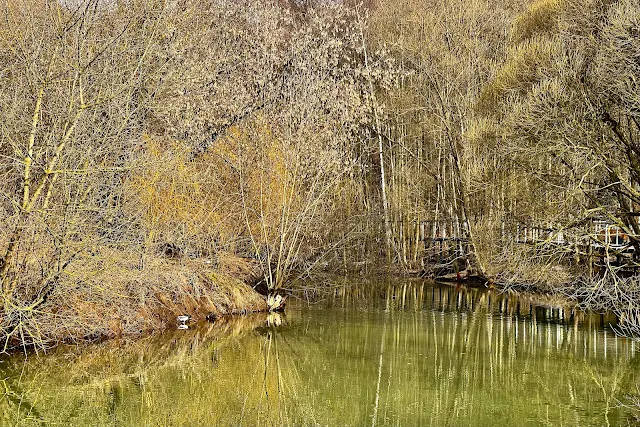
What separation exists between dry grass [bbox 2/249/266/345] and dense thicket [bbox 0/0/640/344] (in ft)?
0.35

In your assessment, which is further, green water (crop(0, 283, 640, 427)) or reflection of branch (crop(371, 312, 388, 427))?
green water (crop(0, 283, 640, 427))

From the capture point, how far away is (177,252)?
1562 cm

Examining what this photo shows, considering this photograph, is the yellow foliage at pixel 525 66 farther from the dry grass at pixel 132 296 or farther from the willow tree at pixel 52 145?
the willow tree at pixel 52 145

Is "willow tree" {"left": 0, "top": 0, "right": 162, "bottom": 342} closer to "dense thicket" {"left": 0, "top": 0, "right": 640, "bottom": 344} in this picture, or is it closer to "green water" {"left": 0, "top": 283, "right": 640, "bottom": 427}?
"dense thicket" {"left": 0, "top": 0, "right": 640, "bottom": 344}

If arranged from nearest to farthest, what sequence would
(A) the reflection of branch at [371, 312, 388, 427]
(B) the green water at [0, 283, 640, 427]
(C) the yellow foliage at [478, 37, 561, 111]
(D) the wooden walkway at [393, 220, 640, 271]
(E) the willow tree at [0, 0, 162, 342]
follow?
(A) the reflection of branch at [371, 312, 388, 427]
(B) the green water at [0, 283, 640, 427]
(E) the willow tree at [0, 0, 162, 342]
(C) the yellow foliage at [478, 37, 561, 111]
(D) the wooden walkway at [393, 220, 640, 271]

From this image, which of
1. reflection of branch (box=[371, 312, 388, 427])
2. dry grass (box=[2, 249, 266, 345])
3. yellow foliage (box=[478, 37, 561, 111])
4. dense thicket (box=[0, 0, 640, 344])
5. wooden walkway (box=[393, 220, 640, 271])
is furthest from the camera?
wooden walkway (box=[393, 220, 640, 271])

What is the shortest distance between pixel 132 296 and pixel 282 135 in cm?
483

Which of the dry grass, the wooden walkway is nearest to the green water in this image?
the dry grass

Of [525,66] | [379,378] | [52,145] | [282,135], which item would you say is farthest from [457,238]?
[52,145]

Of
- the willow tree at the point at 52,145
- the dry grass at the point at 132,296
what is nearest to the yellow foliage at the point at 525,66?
the dry grass at the point at 132,296

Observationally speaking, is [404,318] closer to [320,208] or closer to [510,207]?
[320,208]

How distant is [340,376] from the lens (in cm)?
1064

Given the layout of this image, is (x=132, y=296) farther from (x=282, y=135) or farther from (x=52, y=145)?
(x=282, y=135)

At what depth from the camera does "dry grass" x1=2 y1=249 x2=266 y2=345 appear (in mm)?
11422
